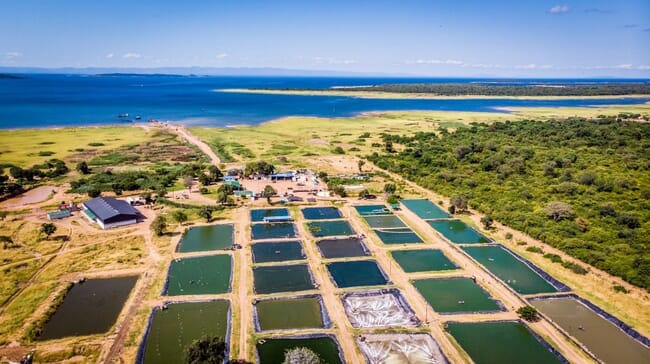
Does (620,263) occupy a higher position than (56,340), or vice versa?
(620,263)

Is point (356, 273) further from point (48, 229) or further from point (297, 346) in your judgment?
point (48, 229)

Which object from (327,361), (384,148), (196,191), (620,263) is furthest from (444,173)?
(327,361)

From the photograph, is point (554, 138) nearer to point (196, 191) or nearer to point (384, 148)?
point (384, 148)

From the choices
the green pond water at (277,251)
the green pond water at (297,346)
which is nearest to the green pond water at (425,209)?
the green pond water at (277,251)

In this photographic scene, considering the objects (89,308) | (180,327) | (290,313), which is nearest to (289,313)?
(290,313)

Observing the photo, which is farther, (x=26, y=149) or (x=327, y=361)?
(x=26, y=149)

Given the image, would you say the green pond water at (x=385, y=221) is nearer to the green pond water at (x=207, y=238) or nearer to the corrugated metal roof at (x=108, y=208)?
the green pond water at (x=207, y=238)

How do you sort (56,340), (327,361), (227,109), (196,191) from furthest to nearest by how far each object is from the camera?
(227,109) < (196,191) < (56,340) < (327,361)
